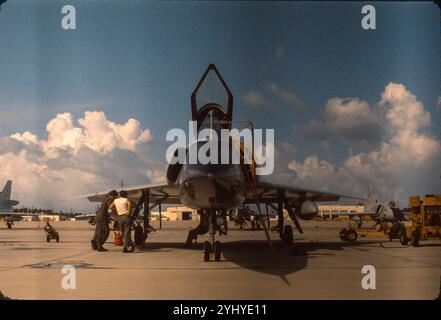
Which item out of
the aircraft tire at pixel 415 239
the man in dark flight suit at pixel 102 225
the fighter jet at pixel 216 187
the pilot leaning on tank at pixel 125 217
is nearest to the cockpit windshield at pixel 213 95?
the fighter jet at pixel 216 187

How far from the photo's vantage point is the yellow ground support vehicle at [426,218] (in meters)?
16.6

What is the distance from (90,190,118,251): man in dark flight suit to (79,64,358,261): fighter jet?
0.66 meters

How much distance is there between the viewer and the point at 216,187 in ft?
28.9

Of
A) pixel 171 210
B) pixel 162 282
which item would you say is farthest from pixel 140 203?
pixel 171 210

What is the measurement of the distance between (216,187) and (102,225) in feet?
21.8

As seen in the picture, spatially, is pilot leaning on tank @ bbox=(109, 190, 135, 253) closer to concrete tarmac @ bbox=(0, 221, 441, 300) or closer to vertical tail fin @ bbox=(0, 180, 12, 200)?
concrete tarmac @ bbox=(0, 221, 441, 300)

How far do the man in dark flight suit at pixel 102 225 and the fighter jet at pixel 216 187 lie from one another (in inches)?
25.9

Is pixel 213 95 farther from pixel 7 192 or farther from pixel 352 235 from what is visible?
pixel 7 192

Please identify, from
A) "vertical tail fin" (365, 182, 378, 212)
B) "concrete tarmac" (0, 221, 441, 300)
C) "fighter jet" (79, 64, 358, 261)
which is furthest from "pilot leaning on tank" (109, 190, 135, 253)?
"vertical tail fin" (365, 182, 378, 212)

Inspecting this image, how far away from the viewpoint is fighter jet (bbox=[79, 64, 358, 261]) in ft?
29.0

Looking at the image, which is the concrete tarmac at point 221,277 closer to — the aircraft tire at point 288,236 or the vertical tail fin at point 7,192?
the aircraft tire at point 288,236

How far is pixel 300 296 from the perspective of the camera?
6.13 m
